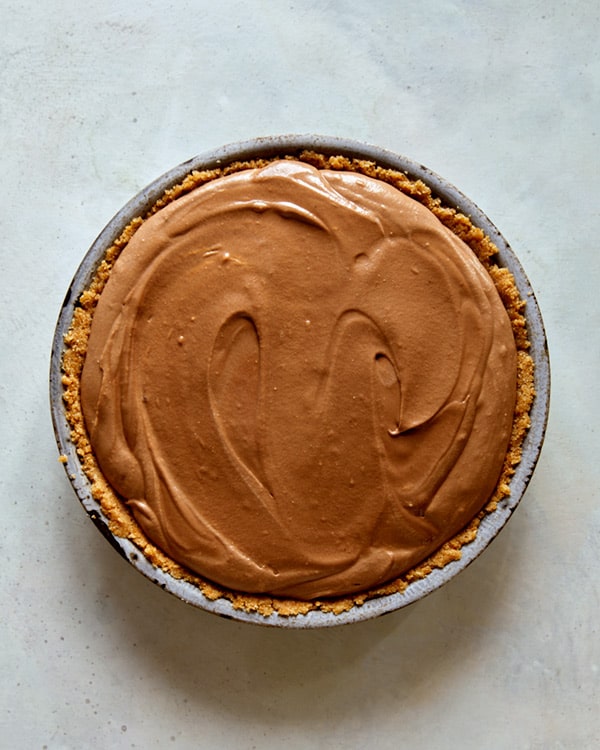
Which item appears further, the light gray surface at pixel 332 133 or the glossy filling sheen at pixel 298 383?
the light gray surface at pixel 332 133

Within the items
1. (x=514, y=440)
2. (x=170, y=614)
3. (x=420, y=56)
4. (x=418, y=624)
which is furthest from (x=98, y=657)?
(x=420, y=56)

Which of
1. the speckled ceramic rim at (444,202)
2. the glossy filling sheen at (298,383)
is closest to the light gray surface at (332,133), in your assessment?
the speckled ceramic rim at (444,202)

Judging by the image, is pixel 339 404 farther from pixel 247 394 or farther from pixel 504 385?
pixel 504 385

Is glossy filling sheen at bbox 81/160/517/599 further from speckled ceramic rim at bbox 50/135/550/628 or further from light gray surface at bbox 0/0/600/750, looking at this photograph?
light gray surface at bbox 0/0/600/750

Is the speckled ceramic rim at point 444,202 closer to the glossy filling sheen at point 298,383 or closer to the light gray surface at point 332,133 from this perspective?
the glossy filling sheen at point 298,383

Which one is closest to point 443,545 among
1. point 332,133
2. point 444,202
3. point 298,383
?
point 298,383

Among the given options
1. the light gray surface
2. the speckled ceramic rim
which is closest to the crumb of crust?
the speckled ceramic rim
